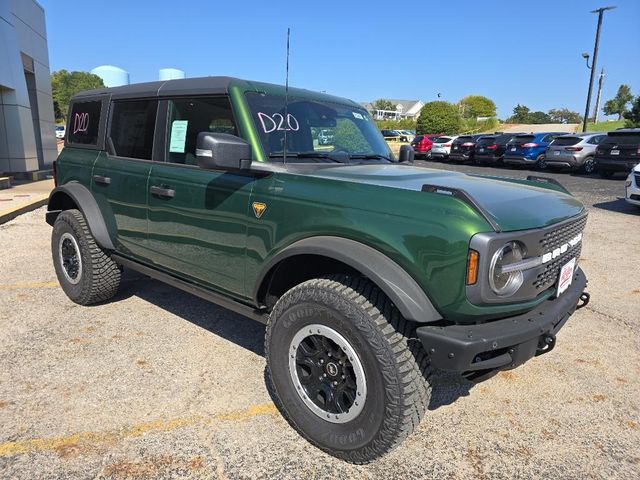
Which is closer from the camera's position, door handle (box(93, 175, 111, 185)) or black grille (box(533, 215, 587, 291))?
black grille (box(533, 215, 587, 291))

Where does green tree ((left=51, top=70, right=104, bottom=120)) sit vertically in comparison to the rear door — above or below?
above

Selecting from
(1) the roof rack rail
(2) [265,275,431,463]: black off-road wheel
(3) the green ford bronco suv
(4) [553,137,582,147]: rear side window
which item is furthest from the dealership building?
(4) [553,137,582,147]: rear side window

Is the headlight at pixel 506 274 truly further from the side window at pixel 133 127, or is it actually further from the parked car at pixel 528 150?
the parked car at pixel 528 150

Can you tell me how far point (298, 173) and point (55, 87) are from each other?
338 ft

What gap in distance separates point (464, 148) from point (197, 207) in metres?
22.2

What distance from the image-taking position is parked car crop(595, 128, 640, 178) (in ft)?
48.3

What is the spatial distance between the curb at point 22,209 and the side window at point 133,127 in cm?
560

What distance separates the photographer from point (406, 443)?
104 inches

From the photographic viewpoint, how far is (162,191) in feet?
11.0

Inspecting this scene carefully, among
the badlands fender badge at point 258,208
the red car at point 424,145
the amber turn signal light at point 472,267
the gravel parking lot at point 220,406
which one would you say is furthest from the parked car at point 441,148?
the amber turn signal light at point 472,267

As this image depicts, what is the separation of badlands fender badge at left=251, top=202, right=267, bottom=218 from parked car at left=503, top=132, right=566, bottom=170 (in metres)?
19.3

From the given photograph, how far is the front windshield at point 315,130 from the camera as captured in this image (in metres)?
3.04

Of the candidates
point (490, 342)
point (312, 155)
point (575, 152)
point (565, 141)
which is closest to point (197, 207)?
point (312, 155)

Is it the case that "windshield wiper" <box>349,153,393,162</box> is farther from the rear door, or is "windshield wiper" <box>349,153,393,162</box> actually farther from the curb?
the curb
